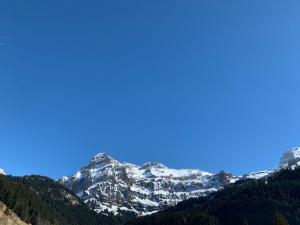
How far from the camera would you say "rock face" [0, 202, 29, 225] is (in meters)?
178

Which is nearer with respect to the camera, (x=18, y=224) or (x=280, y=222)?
(x=280, y=222)

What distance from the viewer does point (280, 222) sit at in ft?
317

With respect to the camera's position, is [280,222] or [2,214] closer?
[280,222]

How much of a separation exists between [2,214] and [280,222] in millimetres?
118886

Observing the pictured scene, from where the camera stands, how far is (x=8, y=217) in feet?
603

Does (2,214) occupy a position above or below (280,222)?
above

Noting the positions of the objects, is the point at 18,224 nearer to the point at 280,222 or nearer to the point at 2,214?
the point at 2,214

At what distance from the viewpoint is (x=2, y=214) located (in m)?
181

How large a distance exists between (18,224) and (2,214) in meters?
8.31

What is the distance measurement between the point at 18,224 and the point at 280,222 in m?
120

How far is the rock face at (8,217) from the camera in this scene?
17762 cm

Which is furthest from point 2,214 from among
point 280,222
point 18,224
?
point 280,222

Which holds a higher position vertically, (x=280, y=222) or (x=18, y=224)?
(x=18, y=224)
